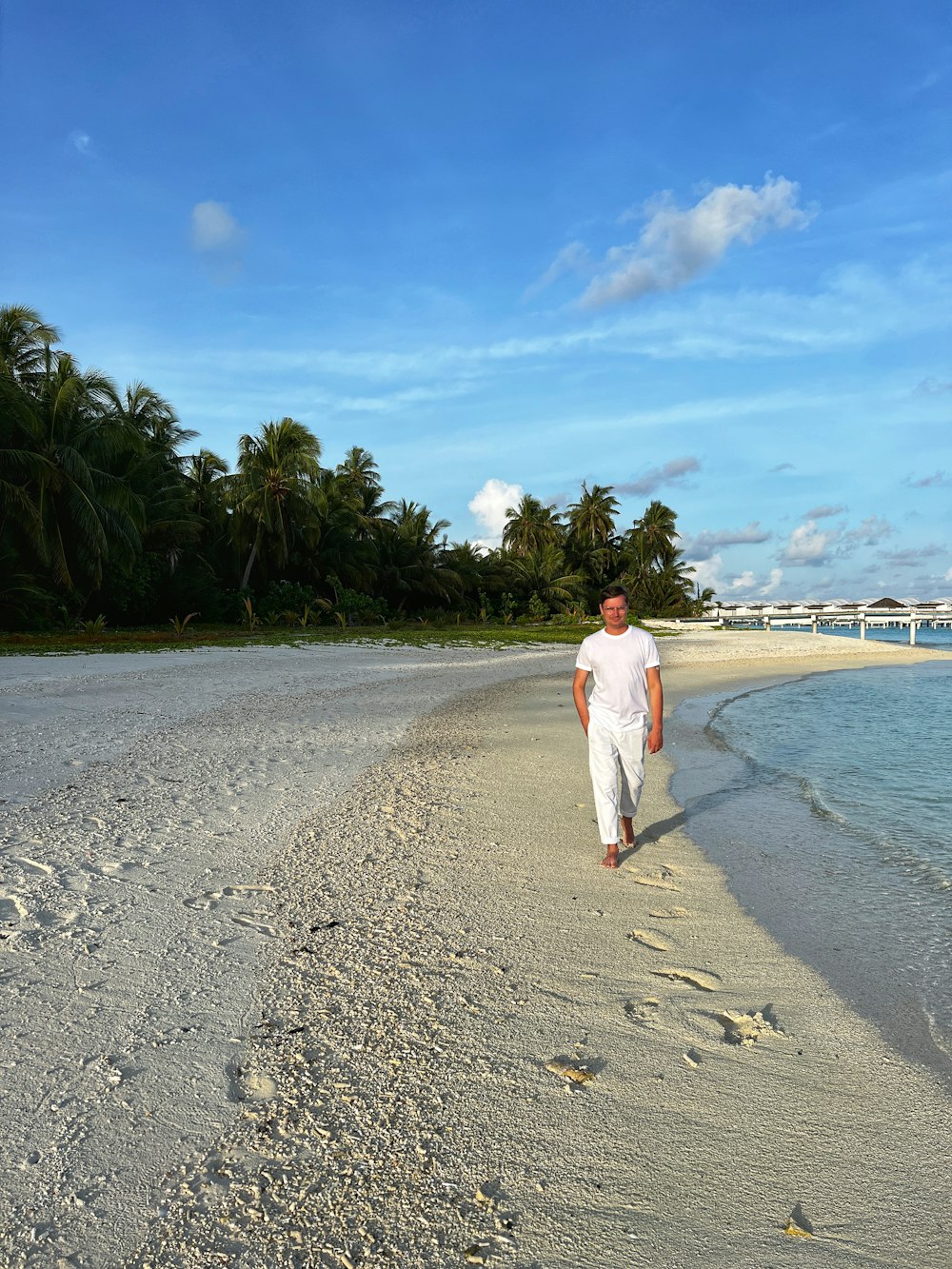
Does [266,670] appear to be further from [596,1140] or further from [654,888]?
[596,1140]

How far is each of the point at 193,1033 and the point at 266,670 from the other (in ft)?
47.8

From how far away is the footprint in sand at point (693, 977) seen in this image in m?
3.62

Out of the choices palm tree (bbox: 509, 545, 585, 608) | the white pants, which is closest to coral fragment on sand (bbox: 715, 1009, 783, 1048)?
the white pants

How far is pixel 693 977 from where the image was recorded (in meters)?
3.70

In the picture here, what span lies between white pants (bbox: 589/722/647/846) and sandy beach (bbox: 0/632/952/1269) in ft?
0.99

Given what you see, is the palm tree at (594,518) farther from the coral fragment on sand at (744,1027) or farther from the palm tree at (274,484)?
the coral fragment on sand at (744,1027)

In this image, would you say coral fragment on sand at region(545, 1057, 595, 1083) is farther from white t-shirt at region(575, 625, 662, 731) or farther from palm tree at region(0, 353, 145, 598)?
palm tree at region(0, 353, 145, 598)

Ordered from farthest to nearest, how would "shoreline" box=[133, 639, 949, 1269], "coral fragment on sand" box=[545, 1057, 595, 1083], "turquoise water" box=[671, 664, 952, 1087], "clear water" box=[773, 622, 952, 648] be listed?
"clear water" box=[773, 622, 952, 648]
"turquoise water" box=[671, 664, 952, 1087]
"coral fragment on sand" box=[545, 1057, 595, 1083]
"shoreline" box=[133, 639, 949, 1269]

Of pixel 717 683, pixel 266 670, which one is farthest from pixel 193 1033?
pixel 717 683

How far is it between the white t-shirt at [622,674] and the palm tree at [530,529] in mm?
55333

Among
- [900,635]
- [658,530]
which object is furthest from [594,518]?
[900,635]

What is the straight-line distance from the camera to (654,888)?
4.91m

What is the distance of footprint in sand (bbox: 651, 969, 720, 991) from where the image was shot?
11.9ft

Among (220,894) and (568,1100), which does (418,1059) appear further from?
(220,894)
